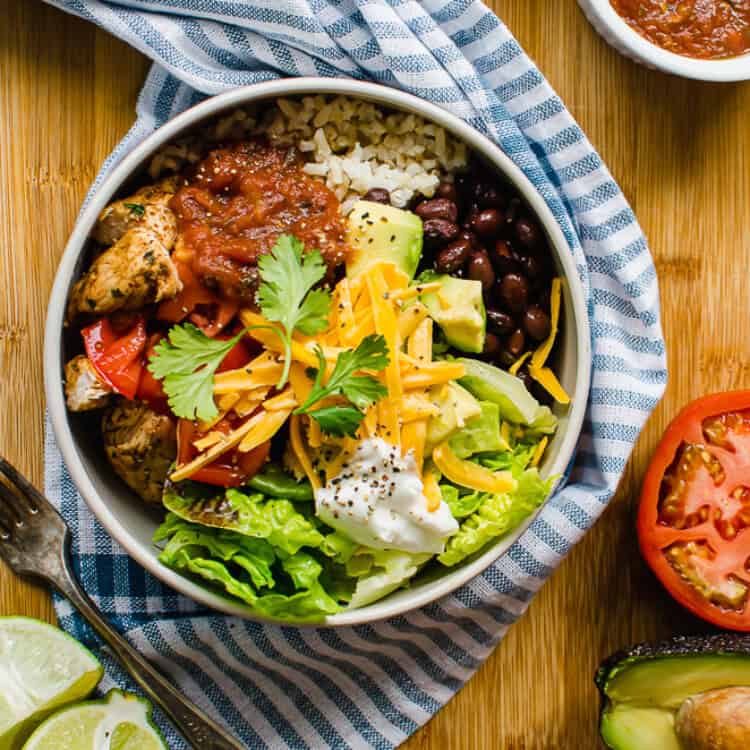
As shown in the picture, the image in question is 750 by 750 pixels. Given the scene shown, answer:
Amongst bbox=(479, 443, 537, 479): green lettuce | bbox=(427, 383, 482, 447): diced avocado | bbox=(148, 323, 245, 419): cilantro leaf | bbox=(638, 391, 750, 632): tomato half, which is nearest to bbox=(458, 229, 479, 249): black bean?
bbox=(427, 383, 482, 447): diced avocado

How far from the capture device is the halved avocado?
2.63 meters

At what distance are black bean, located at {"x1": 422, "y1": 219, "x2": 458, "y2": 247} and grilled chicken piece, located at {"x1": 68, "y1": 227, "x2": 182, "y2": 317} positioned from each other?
2.00ft

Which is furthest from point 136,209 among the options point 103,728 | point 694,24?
point 694,24

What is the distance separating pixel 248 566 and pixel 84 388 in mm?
544

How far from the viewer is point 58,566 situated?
2701mm

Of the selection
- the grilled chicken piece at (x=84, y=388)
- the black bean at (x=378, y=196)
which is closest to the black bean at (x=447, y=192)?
the black bean at (x=378, y=196)

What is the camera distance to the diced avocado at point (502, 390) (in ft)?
8.25

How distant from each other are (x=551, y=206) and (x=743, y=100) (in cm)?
70

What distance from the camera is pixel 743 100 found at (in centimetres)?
287

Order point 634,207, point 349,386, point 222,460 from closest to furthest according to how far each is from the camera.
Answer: point 349,386, point 222,460, point 634,207

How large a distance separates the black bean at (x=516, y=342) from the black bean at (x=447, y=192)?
14.1 inches

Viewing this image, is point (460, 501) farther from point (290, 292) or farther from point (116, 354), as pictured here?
point (116, 354)

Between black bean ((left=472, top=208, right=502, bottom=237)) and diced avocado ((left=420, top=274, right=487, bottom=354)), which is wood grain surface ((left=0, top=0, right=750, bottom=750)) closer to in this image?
black bean ((left=472, top=208, right=502, bottom=237))

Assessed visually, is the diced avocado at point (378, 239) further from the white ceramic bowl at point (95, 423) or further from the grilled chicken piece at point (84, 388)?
the grilled chicken piece at point (84, 388)
